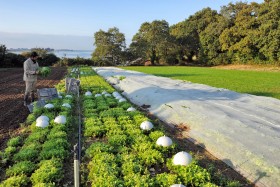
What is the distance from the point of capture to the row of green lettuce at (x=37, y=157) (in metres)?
4.59

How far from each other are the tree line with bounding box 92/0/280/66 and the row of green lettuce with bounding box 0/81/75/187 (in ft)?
111

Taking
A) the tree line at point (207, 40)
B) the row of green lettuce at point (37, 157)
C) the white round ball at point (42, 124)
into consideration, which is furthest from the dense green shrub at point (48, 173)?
the tree line at point (207, 40)

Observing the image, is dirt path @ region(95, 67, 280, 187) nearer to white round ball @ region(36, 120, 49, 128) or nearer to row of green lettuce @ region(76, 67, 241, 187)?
row of green lettuce @ region(76, 67, 241, 187)

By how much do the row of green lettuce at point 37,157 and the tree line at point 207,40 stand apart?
3395 cm

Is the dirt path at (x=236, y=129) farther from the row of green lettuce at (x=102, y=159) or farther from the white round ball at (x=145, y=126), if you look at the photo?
the white round ball at (x=145, y=126)

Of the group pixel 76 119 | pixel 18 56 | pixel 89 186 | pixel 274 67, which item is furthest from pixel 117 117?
pixel 18 56

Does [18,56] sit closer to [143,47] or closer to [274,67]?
[143,47]

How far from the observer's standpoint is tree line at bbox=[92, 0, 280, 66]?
3678 cm

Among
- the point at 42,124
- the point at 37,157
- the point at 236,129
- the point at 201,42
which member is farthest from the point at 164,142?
the point at 201,42

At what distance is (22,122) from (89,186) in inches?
184

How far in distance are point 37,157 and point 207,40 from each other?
4513cm

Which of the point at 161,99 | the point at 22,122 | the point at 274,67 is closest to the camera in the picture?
the point at 22,122

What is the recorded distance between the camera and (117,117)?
8438 millimetres

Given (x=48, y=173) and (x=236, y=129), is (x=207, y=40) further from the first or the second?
(x=48, y=173)
